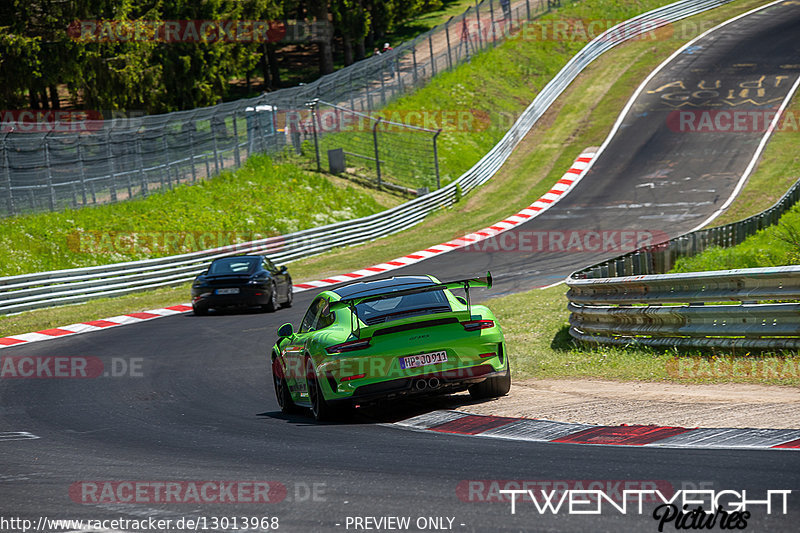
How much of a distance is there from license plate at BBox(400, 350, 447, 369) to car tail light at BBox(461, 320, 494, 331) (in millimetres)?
430

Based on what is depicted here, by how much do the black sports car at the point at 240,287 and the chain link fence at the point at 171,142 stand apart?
9.20 metres

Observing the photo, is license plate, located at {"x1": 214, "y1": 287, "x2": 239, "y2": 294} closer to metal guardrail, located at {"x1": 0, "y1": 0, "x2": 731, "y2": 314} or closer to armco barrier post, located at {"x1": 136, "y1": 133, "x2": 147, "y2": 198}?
metal guardrail, located at {"x1": 0, "y1": 0, "x2": 731, "y2": 314}

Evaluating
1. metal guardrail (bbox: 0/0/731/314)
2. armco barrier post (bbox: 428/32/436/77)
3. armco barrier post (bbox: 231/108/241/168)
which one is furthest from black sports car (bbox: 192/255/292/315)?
armco barrier post (bbox: 428/32/436/77)

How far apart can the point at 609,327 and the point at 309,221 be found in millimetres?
24346

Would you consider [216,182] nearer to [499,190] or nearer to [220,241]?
[220,241]

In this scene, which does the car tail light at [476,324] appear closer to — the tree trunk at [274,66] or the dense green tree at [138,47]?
the dense green tree at [138,47]

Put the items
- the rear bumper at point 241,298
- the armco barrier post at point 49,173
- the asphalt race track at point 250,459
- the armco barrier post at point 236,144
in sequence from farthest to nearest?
the armco barrier post at point 236,144 < the armco barrier post at point 49,173 < the rear bumper at point 241,298 < the asphalt race track at point 250,459

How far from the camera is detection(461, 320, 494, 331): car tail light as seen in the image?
32.1ft

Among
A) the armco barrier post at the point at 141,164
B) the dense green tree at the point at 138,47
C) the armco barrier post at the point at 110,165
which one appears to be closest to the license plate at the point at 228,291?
the armco barrier post at the point at 110,165

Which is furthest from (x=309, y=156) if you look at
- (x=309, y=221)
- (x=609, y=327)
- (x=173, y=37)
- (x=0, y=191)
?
(x=609, y=327)

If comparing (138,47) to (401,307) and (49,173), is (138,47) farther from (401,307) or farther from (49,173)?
(401,307)

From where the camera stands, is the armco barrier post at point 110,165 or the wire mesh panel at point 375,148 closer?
the armco barrier post at point 110,165

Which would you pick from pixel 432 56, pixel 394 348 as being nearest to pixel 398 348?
pixel 394 348

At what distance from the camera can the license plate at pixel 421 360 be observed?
947cm
